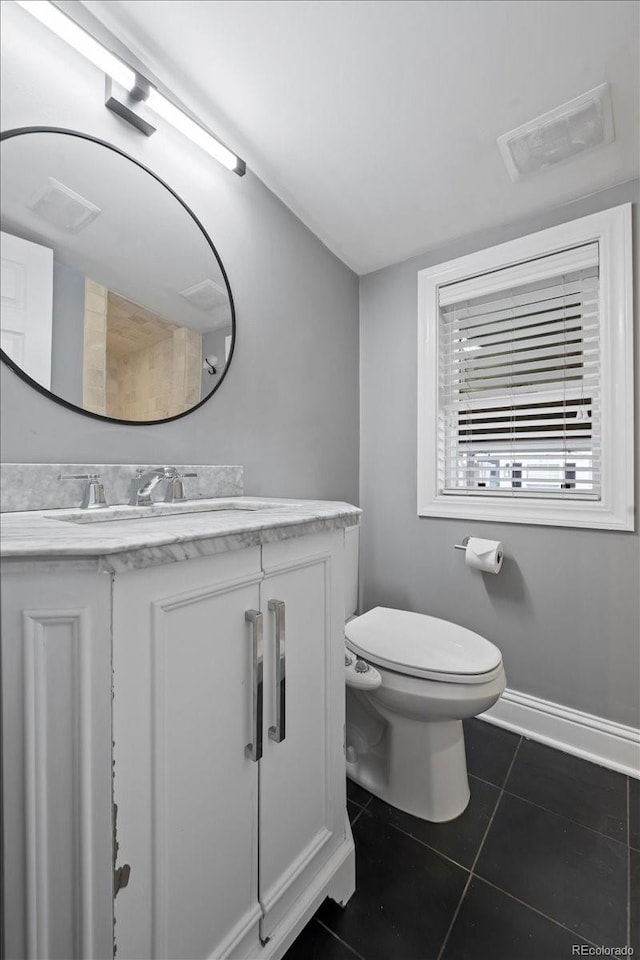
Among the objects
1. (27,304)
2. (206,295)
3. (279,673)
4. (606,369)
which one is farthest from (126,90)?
(606,369)

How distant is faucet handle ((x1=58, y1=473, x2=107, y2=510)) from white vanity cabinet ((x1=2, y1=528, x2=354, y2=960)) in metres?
0.46

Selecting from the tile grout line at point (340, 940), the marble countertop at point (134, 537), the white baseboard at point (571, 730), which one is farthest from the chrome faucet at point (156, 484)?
the white baseboard at point (571, 730)

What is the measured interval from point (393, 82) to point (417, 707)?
1825 millimetres

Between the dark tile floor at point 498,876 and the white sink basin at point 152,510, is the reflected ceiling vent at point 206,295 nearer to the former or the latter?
the white sink basin at point 152,510

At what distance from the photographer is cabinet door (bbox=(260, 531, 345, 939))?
0.81 metres

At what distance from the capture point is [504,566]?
1.78 metres

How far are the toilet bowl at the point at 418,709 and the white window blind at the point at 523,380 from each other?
77 cm

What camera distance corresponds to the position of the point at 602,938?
3.08 ft

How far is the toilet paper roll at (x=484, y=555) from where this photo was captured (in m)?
1.70

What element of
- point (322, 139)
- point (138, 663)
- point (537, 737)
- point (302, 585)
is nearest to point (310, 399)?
point (322, 139)

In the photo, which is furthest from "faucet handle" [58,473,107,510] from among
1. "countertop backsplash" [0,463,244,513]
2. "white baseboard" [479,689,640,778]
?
"white baseboard" [479,689,640,778]

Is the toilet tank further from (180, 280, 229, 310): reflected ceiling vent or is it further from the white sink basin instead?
(180, 280, 229, 310): reflected ceiling vent

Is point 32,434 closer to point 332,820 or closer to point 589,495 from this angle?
point 332,820

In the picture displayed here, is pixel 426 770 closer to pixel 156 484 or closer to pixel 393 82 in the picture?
pixel 156 484
